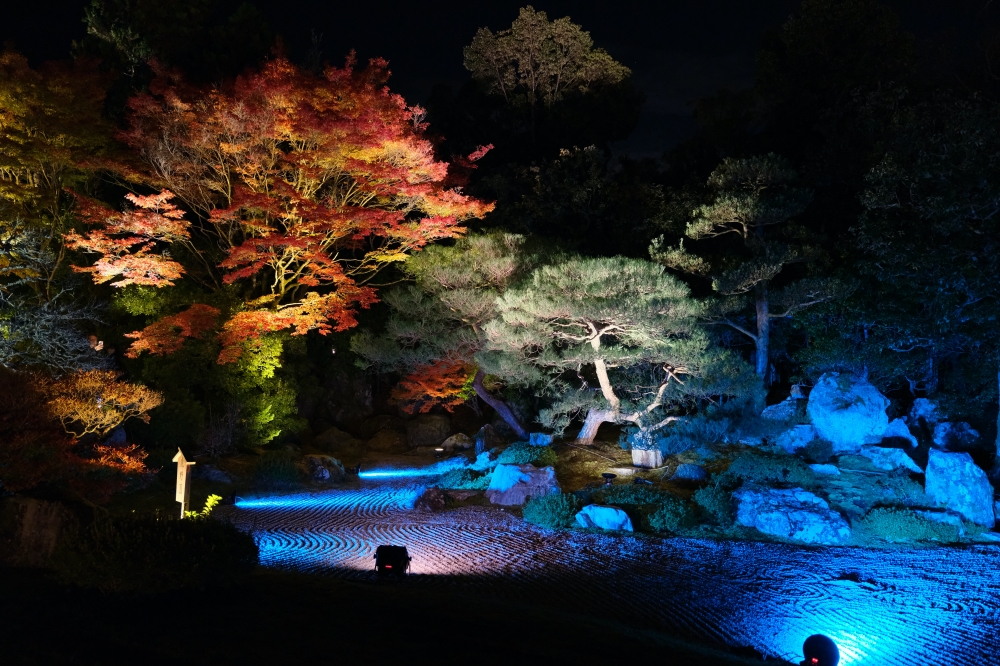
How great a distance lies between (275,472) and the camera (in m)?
12.9

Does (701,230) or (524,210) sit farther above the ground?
(524,210)

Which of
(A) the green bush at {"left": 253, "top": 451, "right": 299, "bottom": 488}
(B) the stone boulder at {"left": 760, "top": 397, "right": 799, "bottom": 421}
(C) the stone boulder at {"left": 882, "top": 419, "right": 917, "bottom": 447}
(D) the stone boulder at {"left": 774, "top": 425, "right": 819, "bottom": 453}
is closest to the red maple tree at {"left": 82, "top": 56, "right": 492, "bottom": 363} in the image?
(A) the green bush at {"left": 253, "top": 451, "right": 299, "bottom": 488}

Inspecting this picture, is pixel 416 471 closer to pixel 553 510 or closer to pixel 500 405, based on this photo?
pixel 500 405

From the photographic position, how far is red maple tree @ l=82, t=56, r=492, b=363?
1327 centimetres

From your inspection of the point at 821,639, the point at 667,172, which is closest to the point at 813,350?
the point at 667,172

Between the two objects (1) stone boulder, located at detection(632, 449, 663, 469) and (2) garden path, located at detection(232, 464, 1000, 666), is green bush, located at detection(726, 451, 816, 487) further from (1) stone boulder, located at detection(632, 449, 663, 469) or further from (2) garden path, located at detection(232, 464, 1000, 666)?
(2) garden path, located at detection(232, 464, 1000, 666)

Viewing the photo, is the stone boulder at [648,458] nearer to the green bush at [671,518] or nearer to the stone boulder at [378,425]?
the green bush at [671,518]

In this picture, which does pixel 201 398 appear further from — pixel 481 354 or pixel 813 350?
pixel 813 350

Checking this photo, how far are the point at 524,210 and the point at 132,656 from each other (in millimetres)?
17654

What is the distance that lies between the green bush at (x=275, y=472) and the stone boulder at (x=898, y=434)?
1204 centimetres

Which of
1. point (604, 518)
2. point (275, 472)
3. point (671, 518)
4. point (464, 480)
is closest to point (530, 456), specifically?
point (464, 480)

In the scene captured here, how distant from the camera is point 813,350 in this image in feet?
47.5

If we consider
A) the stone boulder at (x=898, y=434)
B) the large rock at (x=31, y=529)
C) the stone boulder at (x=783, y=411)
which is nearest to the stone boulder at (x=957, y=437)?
the stone boulder at (x=898, y=434)

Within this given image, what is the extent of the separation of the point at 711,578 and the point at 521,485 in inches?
179
